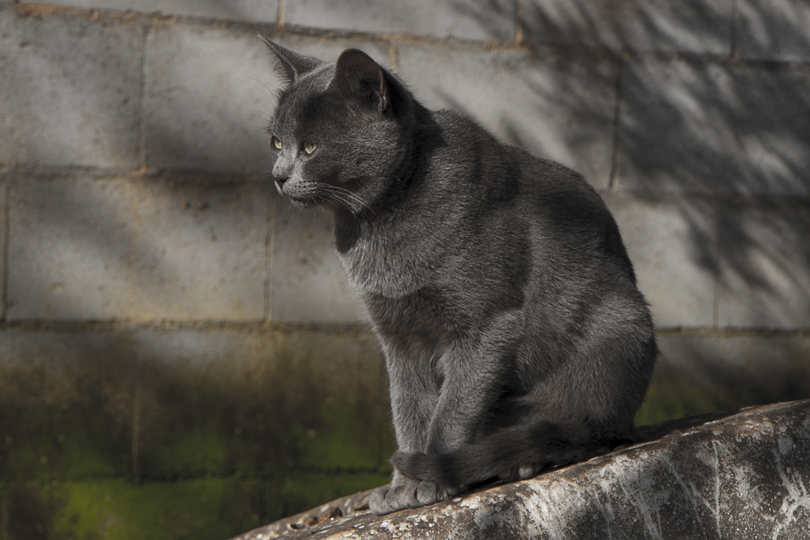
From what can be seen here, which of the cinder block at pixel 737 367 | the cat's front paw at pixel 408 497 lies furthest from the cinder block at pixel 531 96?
the cat's front paw at pixel 408 497

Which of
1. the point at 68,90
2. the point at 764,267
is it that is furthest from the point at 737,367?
the point at 68,90

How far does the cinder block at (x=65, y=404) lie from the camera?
8.75ft

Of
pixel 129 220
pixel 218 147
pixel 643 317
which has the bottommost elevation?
pixel 129 220

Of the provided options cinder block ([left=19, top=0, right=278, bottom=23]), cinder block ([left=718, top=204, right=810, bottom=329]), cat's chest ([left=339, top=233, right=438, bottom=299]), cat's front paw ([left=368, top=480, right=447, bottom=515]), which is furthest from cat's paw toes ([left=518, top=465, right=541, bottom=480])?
cinder block ([left=19, top=0, right=278, bottom=23])

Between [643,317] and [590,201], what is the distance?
331 millimetres

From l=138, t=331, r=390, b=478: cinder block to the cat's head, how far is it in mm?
1191

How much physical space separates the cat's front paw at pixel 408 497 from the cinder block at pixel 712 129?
70.7 inches

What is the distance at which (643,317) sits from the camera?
1.82 meters

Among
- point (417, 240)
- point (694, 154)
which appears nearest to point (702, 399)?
point (694, 154)

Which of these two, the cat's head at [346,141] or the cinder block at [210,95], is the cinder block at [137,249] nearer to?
the cinder block at [210,95]

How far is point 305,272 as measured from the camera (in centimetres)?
286

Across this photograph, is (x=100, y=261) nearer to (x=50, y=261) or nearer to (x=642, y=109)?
(x=50, y=261)

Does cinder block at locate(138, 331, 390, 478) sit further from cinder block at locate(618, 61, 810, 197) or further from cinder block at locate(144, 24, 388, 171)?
cinder block at locate(618, 61, 810, 197)

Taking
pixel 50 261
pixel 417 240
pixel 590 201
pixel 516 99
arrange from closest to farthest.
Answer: pixel 417 240
pixel 590 201
pixel 50 261
pixel 516 99
